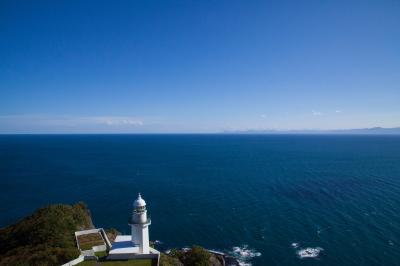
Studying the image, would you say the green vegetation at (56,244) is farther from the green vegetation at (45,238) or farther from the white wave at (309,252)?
the white wave at (309,252)

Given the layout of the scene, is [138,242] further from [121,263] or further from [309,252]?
[309,252]

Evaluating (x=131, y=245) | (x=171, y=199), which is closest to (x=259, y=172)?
(x=171, y=199)

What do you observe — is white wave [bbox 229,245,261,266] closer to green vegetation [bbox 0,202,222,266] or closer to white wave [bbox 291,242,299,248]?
green vegetation [bbox 0,202,222,266]

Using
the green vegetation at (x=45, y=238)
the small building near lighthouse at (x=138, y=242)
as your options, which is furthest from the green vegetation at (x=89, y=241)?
the small building near lighthouse at (x=138, y=242)

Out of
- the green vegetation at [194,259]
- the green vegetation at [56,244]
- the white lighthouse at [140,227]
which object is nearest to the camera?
the green vegetation at [56,244]

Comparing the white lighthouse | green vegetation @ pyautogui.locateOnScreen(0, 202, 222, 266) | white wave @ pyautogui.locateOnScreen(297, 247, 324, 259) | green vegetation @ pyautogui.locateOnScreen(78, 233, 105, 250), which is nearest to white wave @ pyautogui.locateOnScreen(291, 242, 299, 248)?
white wave @ pyautogui.locateOnScreen(297, 247, 324, 259)

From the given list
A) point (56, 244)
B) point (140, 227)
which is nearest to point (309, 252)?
point (140, 227)
